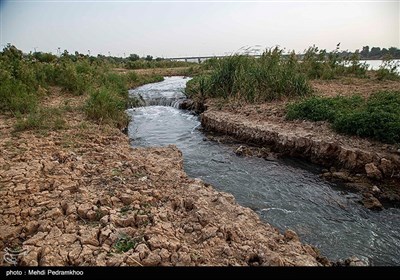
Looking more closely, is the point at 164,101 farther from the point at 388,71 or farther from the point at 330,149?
the point at 388,71

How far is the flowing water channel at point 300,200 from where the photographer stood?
12.2ft

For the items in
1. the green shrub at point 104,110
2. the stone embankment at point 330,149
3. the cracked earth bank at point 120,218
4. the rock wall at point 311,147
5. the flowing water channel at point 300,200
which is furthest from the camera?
the green shrub at point 104,110

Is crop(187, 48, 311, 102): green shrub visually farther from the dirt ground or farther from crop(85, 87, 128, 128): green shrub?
crop(85, 87, 128, 128): green shrub

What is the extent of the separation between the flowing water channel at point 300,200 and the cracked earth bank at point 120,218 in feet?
2.56

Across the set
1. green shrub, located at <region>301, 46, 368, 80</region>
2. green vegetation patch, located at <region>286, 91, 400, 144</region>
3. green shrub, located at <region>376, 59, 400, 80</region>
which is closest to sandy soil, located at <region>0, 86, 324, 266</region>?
green vegetation patch, located at <region>286, 91, 400, 144</region>

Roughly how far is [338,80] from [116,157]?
1085cm

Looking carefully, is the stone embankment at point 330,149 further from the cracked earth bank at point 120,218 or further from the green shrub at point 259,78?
the cracked earth bank at point 120,218

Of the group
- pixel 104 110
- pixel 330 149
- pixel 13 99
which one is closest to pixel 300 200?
pixel 330 149

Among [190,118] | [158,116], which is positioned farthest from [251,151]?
[158,116]

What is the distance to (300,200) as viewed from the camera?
4828mm

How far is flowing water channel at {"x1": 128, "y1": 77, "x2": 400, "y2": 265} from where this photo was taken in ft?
12.2

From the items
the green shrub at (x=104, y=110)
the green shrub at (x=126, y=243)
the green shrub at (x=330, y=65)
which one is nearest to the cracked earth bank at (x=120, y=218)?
the green shrub at (x=126, y=243)

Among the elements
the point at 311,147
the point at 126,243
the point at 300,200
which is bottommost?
the point at 300,200

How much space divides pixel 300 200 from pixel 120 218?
309 centimetres
